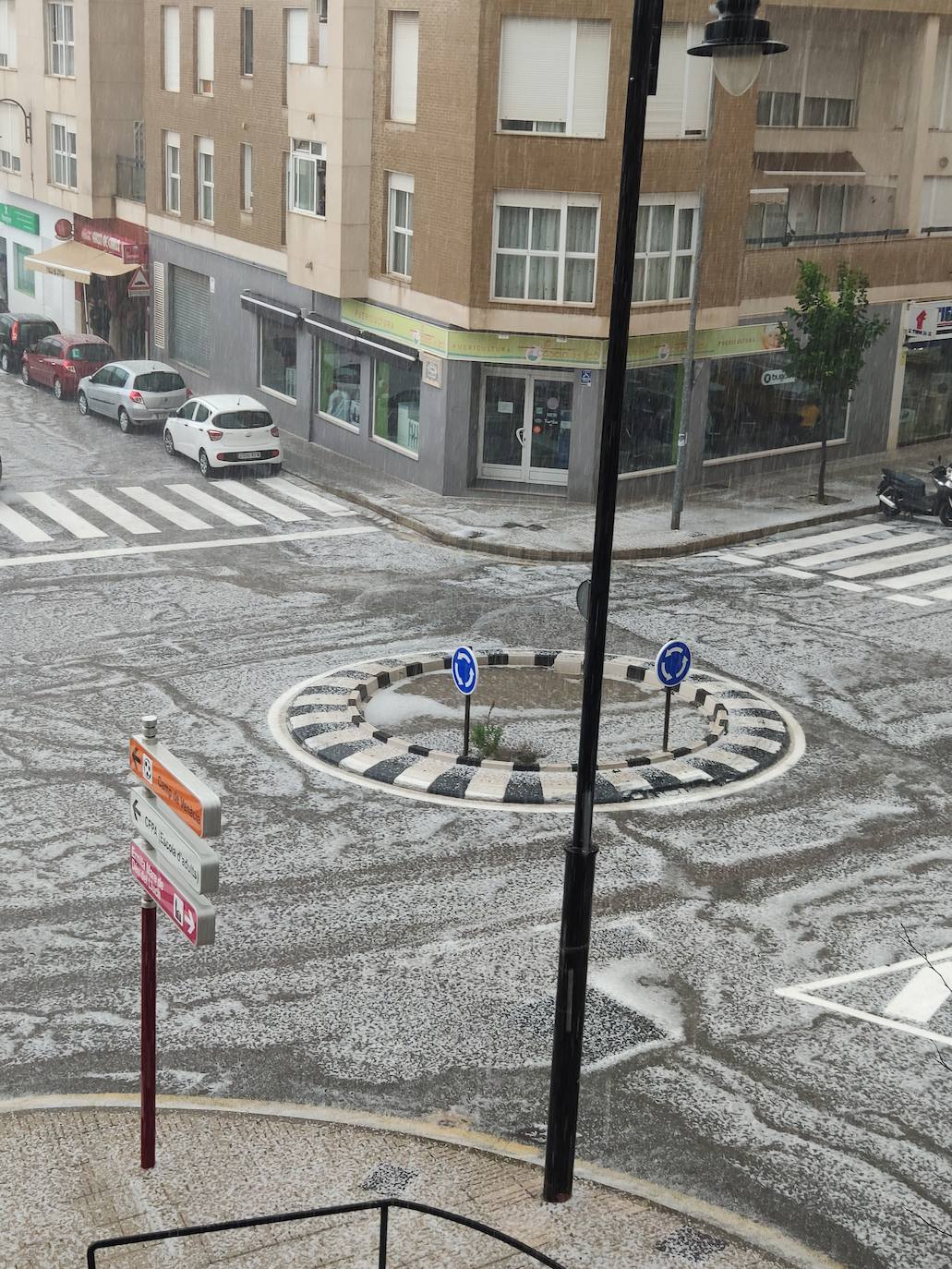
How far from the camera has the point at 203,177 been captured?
37.1 meters

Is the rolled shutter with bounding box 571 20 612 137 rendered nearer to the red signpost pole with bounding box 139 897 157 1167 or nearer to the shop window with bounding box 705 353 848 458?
the shop window with bounding box 705 353 848 458

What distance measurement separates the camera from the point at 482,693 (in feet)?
60.7

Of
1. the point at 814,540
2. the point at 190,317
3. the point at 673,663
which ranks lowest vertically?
the point at 814,540

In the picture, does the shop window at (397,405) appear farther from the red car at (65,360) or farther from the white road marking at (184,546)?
the red car at (65,360)

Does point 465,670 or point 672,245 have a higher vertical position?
point 672,245

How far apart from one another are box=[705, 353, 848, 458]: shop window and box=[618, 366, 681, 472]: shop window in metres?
1.06

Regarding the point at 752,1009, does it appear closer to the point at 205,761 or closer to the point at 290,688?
the point at 205,761

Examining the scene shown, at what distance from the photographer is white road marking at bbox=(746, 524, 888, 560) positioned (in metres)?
25.9

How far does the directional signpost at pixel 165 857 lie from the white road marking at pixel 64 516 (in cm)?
1695

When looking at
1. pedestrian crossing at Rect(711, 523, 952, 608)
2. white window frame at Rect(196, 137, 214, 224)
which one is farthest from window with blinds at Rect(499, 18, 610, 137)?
white window frame at Rect(196, 137, 214, 224)

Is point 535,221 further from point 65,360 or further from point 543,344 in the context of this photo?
point 65,360

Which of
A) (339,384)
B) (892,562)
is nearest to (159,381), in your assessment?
(339,384)

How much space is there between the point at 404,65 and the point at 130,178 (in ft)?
48.4

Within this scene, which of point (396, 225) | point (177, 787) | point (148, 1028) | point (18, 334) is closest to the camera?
point (177, 787)
